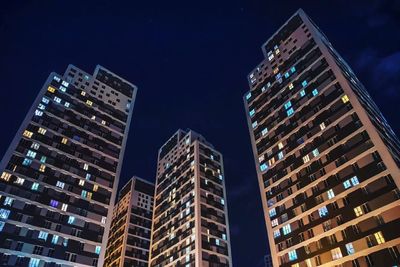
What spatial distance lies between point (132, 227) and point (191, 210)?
103ft

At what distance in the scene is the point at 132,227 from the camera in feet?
347

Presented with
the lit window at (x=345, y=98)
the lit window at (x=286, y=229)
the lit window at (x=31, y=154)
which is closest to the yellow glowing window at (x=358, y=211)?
the lit window at (x=286, y=229)

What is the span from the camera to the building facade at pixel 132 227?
99.5 metres

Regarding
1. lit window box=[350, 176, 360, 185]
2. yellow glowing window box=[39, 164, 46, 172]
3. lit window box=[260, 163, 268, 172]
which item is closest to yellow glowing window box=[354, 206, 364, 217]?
lit window box=[350, 176, 360, 185]

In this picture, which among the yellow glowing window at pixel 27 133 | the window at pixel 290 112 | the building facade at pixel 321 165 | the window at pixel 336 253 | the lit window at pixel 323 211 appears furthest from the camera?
the window at pixel 290 112

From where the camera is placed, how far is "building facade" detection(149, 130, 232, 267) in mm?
78188

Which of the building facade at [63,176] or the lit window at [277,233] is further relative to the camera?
the lit window at [277,233]

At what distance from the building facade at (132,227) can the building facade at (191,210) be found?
29.0 ft

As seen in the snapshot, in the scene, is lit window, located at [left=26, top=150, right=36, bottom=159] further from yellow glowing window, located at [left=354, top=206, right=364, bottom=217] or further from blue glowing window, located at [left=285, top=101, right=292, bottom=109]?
yellow glowing window, located at [left=354, top=206, right=364, bottom=217]

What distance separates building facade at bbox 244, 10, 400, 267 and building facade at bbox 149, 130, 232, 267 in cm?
2327

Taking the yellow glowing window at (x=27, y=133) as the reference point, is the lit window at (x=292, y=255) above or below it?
below

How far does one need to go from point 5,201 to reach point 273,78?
67461 millimetres

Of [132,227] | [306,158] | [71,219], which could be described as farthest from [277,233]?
[132,227]

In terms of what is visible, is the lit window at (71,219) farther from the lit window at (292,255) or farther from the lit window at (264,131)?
the lit window at (264,131)
